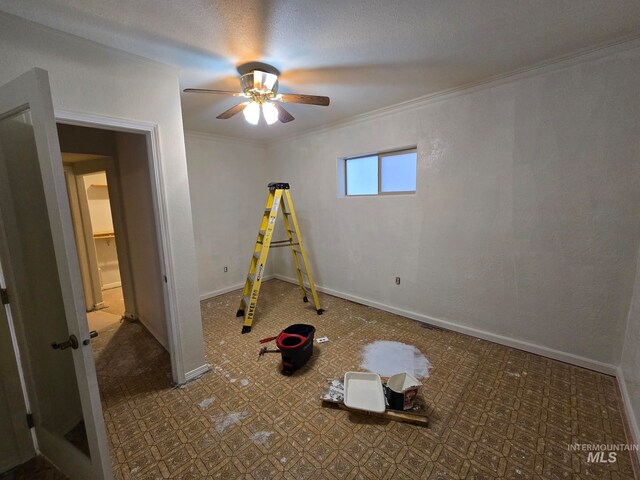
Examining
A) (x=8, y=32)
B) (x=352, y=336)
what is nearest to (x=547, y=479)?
(x=352, y=336)

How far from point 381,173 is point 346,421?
2654 millimetres

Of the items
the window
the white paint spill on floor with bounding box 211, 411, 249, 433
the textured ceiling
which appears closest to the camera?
the textured ceiling

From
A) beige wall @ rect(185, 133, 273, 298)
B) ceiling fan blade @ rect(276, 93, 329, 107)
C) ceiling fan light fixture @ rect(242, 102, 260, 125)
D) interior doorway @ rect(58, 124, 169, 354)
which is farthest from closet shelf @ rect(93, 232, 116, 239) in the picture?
ceiling fan blade @ rect(276, 93, 329, 107)

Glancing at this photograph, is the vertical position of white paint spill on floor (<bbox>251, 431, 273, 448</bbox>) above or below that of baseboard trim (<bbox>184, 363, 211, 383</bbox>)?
below

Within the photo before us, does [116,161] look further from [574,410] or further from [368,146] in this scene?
[574,410]

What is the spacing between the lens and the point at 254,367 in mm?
2363

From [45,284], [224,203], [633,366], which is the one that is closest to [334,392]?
[45,284]

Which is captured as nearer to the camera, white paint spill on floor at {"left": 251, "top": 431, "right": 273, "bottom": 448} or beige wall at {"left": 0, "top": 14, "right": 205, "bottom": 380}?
beige wall at {"left": 0, "top": 14, "right": 205, "bottom": 380}

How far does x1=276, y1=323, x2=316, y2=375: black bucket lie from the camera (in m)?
2.23

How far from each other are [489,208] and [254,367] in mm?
2599

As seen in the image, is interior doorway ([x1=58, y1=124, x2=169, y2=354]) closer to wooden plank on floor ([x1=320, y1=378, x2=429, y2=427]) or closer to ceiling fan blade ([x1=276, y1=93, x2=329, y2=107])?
ceiling fan blade ([x1=276, y1=93, x2=329, y2=107])

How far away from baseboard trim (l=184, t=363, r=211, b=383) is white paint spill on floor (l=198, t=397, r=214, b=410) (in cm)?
31

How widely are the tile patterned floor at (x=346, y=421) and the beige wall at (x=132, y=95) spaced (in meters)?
0.42

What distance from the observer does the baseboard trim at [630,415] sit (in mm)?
1471
